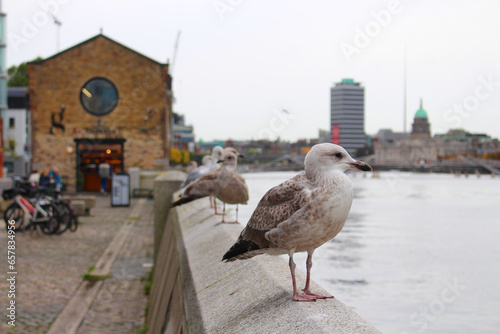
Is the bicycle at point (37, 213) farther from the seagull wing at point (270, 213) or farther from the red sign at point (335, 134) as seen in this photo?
the seagull wing at point (270, 213)

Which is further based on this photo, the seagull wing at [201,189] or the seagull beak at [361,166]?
the seagull wing at [201,189]

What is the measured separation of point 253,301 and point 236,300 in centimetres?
16

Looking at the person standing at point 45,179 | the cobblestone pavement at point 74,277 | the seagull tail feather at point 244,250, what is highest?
the seagull tail feather at point 244,250

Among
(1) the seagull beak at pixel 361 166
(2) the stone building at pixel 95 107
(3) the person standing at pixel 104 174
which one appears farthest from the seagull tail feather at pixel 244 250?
(2) the stone building at pixel 95 107

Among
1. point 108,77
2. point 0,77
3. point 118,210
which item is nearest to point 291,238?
point 118,210

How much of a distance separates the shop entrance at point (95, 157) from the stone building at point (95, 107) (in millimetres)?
57

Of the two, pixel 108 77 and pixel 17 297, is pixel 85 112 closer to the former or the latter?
pixel 108 77

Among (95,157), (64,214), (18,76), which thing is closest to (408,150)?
(18,76)

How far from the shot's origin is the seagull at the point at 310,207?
2816 millimetres

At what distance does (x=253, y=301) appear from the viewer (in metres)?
3.01

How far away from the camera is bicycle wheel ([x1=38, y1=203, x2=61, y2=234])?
14.6 metres

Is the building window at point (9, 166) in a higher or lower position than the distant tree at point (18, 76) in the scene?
lower

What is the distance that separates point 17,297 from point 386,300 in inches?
243

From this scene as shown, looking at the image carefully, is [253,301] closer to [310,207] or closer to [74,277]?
[310,207]
